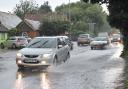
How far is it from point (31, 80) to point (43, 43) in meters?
5.69

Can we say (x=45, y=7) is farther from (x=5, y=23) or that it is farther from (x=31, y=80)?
(x=31, y=80)

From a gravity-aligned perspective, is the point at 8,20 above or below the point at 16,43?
above

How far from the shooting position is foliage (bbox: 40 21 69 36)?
271 ft

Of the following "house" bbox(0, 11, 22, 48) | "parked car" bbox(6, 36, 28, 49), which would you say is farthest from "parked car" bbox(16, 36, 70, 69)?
"house" bbox(0, 11, 22, 48)

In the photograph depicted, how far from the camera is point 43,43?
798 inches

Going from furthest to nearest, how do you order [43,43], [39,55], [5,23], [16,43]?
[5,23] → [16,43] → [43,43] → [39,55]

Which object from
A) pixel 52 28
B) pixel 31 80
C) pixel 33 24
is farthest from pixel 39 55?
pixel 33 24

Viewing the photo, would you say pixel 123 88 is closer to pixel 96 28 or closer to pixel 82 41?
pixel 82 41

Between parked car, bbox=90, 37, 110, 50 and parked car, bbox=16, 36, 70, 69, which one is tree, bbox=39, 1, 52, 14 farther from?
parked car, bbox=16, 36, 70, 69

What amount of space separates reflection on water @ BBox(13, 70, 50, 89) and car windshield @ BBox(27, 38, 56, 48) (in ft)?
6.97

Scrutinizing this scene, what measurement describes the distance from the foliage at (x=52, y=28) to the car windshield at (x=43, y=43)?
202 feet

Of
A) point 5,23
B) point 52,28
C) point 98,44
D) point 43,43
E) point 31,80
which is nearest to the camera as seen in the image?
point 31,80

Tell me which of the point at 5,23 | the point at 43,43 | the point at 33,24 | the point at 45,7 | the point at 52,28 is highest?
the point at 45,7

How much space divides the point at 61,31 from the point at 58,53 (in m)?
64.6
